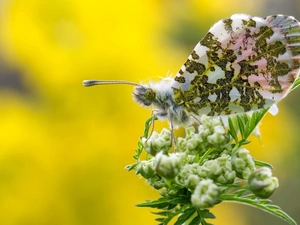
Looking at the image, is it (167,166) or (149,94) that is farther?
(149,94)

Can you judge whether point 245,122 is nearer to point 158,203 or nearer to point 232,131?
point 232,131

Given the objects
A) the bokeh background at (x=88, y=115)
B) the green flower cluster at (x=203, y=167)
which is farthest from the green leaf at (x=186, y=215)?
the bokeh background at (x=88, y=115)

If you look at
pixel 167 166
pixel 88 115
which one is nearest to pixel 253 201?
pixel 167 166

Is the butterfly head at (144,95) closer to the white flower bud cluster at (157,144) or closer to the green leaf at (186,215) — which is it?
the white flower bud cluster at (157,144)

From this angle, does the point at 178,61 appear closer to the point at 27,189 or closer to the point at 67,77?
the point at 67,77

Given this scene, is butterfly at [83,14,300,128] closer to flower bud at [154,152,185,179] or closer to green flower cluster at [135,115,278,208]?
green flower cluster at [135,115,278,208]

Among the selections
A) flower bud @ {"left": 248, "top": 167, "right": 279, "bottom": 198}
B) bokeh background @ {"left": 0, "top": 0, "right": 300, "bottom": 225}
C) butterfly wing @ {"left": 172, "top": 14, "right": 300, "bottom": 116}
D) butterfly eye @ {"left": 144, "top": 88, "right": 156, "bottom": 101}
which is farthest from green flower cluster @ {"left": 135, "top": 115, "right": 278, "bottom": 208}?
bokeh background @ {"left": 0, "top": 0, "right": 300, "bottom": 225}
